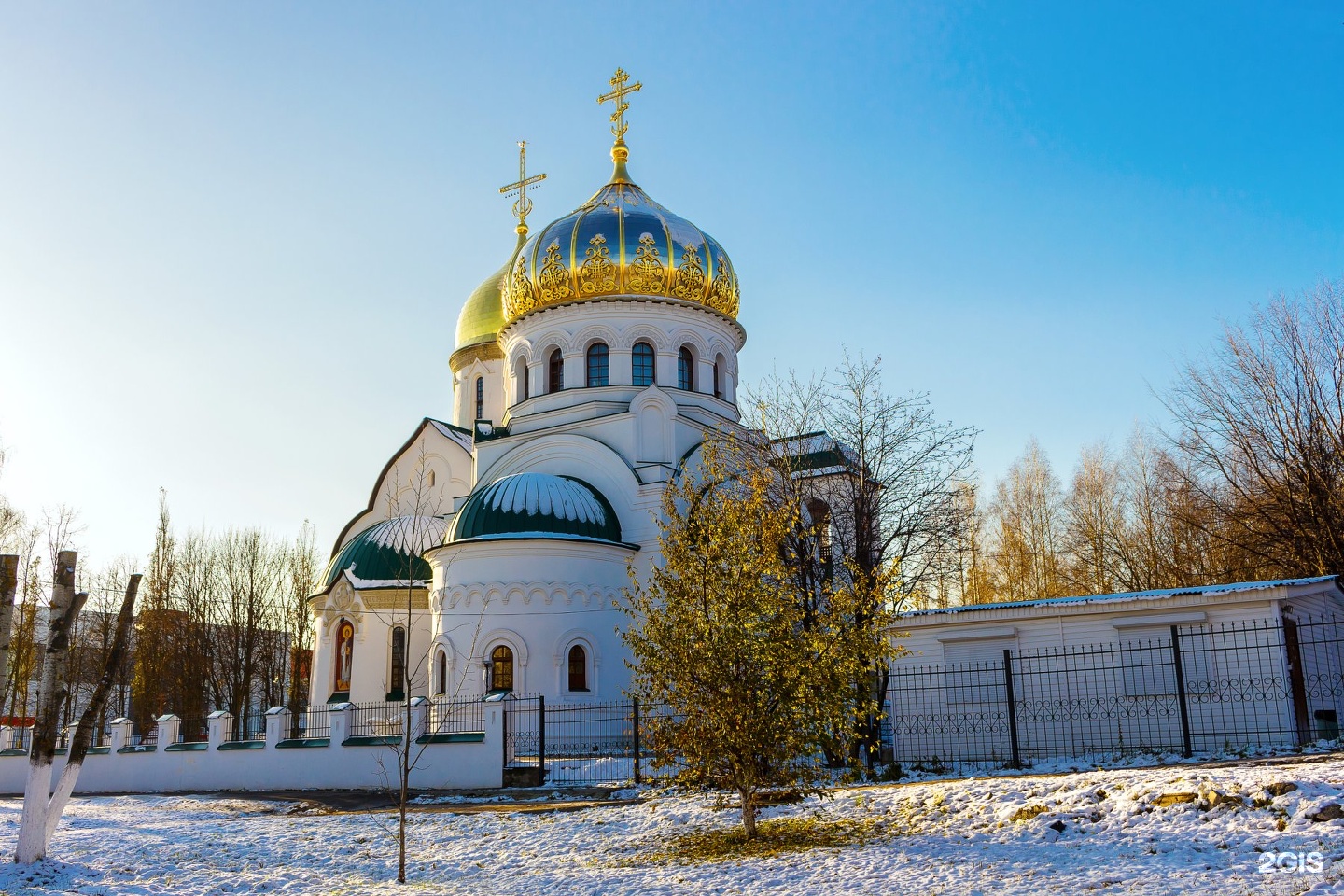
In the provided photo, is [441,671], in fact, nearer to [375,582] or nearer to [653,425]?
[375,582]

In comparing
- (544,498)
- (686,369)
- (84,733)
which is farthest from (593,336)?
(84,733)

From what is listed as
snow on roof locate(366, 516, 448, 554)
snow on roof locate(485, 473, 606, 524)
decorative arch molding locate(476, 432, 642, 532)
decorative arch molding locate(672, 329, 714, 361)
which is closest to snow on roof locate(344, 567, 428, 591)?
snow on roof locate(366, 516, 448, 554)

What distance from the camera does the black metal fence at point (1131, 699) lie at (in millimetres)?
13031

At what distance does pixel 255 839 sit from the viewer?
10.5 metres

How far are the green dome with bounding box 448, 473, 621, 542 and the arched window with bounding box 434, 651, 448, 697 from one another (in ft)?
7.38

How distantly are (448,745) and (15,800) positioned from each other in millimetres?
7363

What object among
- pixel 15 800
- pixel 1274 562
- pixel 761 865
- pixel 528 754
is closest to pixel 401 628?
pixel 528 754

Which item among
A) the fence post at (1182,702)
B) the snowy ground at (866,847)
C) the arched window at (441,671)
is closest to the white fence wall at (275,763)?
the arched window at (441,671)

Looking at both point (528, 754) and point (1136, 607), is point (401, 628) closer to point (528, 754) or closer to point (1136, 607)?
point (528, 754)

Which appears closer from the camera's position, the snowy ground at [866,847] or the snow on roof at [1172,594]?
the snowy ground at [866,847]

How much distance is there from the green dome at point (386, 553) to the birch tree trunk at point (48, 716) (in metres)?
11.8

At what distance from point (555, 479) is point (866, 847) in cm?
1450

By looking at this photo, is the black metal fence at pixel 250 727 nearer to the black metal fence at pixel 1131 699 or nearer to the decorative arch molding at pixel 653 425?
the decorative arch molding at pixel 653 425

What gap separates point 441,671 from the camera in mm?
20094
